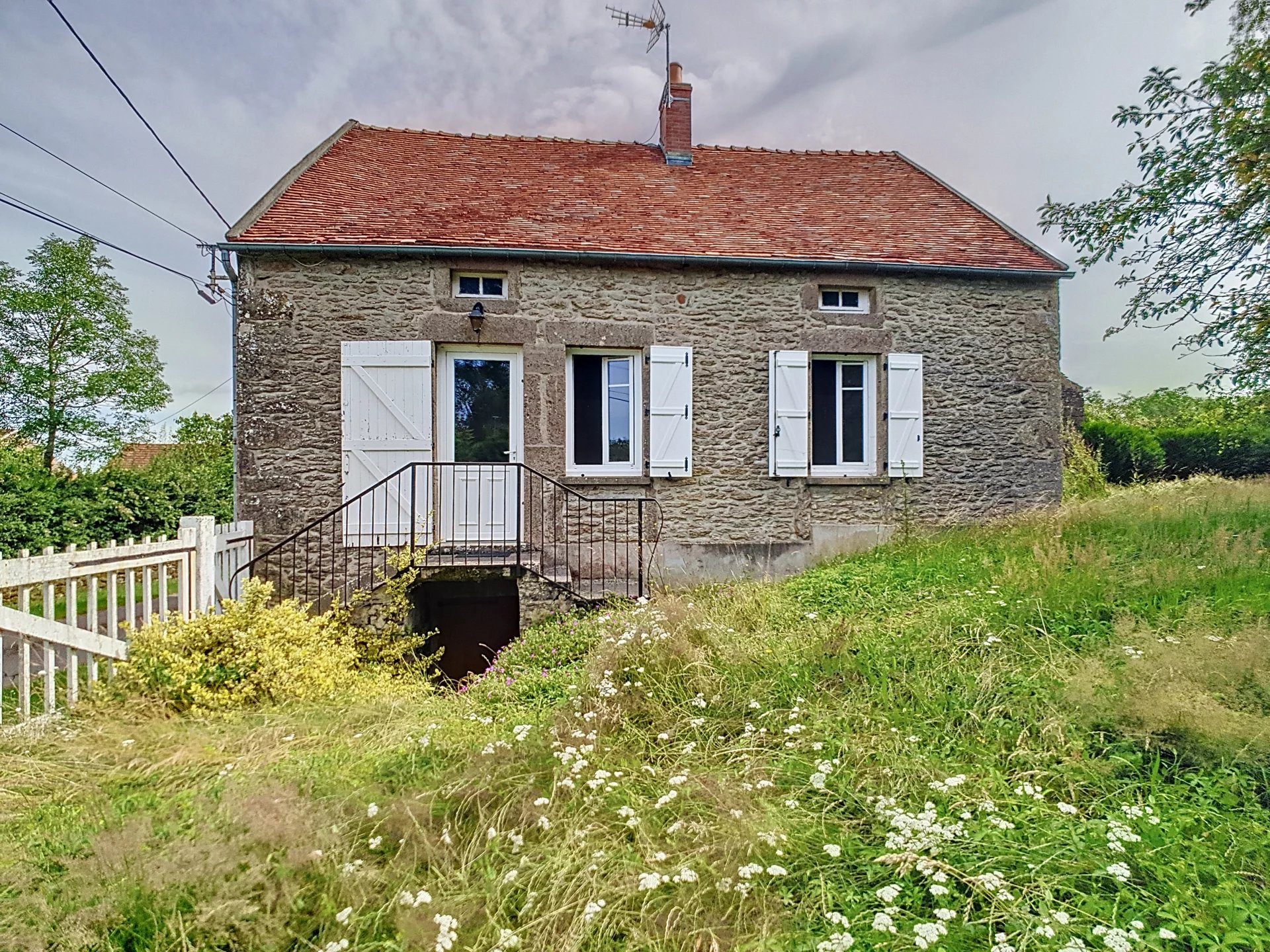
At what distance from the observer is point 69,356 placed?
504 inches

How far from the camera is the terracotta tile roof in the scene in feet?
22.1

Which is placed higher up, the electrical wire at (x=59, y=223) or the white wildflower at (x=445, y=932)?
the electrical wire at (x=59, y=223)

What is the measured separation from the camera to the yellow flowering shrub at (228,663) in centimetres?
366

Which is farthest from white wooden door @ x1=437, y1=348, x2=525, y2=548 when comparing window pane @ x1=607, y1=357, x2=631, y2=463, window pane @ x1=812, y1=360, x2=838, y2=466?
window pane @ x1=812, y1=360, x2=838, y2=466

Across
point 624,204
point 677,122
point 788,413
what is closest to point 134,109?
point 624,204

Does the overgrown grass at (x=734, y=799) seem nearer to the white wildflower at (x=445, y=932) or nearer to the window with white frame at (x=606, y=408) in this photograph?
the white wildflower at (x=445, y=932)

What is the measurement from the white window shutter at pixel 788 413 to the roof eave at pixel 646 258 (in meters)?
1.11

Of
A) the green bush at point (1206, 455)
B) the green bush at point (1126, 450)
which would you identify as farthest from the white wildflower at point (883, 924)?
the green bush at point (1206, 455)

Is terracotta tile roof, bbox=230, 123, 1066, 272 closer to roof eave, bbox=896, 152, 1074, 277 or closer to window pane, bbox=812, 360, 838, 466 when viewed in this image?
roof eave, bbox=896, 152, 1074, 277

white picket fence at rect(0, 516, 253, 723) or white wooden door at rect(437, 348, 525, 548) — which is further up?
white wooden door at rect(437, 348, 525, 548)

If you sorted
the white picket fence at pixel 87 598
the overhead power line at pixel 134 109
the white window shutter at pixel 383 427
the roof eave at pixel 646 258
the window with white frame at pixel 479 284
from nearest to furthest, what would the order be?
the white picket fence at pixel 87 598, the overhead power line at pixel 134 109, the roof eave at pixel 646 258, the white window shutter at pixel 383 427, the window with white frame at pixel 479 284

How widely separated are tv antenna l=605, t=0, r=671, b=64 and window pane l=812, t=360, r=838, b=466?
5631 mm

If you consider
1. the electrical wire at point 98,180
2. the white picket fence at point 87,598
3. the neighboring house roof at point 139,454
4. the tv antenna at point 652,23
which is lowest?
the white picket fence at point 87,598

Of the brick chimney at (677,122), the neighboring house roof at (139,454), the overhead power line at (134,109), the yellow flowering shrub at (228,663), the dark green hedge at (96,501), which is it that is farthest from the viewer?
the neighboring house roof at (139,454)
